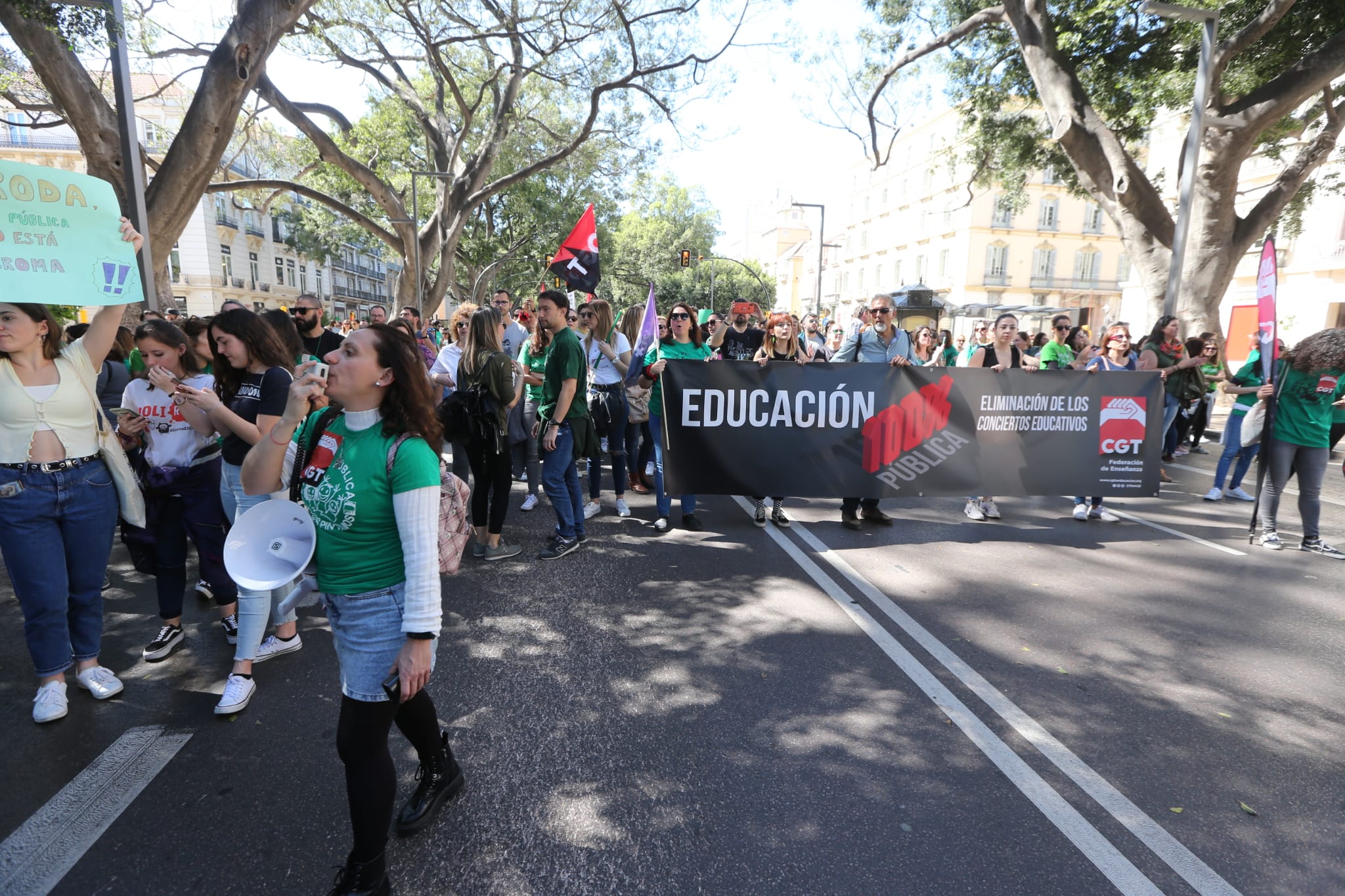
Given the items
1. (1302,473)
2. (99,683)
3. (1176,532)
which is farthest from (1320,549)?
(99,683)

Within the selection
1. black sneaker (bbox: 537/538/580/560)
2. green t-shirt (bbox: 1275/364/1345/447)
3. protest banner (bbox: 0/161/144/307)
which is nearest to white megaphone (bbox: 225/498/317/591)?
protest banner (bbox: 0/161/144/307)

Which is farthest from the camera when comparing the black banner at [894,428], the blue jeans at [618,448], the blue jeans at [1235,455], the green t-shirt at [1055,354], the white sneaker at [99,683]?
the green t-shirt at [1055,354]

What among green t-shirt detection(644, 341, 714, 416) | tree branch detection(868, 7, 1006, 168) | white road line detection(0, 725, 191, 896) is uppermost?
tree branch detection(868, 7, 1006, 168)

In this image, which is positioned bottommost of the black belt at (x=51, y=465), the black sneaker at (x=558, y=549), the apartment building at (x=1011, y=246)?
Result: the black sneaker at (x=558, y=549)

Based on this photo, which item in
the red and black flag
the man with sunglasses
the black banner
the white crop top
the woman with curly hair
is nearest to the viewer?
the white crop top

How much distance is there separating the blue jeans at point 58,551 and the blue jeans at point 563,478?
8.88 ft

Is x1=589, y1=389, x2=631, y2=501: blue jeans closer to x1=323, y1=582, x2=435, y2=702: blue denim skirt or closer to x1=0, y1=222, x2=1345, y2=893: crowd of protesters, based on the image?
x1=0, y1=222, x2=1345, y2=893: crowd of protesters

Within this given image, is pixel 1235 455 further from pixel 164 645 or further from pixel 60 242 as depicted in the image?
pixel 60 242

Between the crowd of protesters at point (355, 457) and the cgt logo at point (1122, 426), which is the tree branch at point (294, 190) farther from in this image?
the cgt logo at point (1122, 426)

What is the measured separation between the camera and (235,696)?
326cm

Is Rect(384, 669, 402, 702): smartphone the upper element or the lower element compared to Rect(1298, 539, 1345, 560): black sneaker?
upper

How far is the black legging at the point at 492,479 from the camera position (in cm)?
547

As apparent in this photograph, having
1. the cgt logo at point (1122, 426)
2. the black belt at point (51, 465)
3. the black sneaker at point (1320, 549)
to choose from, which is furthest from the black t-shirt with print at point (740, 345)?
the black belt at point (51, 465)

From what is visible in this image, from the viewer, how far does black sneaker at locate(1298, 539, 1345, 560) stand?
5.88 metres
